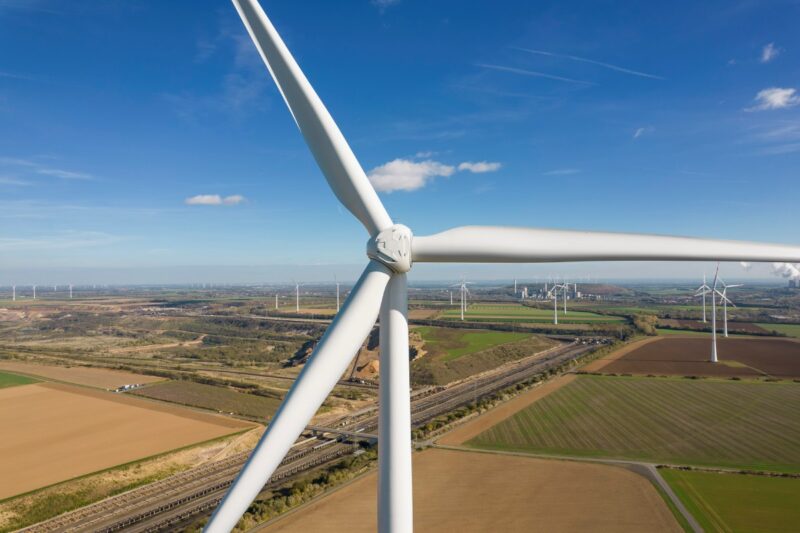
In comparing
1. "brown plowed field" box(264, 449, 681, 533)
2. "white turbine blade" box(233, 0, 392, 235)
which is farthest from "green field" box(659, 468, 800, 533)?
"white turbine blade" box(233, 0, 392, 235)

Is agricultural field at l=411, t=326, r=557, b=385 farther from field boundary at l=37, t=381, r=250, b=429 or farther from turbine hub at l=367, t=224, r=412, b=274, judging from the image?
turbine hub at l=367, t=224, r=412, b=274

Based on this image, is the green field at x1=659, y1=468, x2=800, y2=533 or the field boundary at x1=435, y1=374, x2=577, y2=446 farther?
the field boundary at x1=435, y1=374, x2=577, y2=446

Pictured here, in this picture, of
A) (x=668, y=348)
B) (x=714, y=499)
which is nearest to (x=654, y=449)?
(x=714, y=499)

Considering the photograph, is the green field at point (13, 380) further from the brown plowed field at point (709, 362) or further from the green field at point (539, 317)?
the green field at point (539, 317)

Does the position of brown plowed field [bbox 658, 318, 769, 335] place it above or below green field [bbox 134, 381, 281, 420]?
above

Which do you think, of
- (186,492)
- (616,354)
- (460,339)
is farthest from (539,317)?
(186,492)
